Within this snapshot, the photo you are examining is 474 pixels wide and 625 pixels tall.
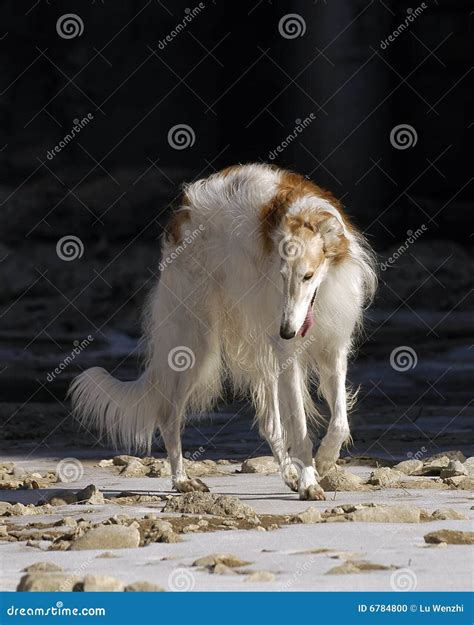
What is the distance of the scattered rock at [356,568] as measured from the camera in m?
5.66

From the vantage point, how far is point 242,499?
27.6 feet

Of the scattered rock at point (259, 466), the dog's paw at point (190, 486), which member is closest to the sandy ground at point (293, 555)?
the dog's paw at point (190, 486)

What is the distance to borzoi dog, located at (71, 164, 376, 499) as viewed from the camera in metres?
8.33

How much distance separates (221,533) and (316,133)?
9457 mm

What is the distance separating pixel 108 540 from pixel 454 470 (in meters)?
3.00

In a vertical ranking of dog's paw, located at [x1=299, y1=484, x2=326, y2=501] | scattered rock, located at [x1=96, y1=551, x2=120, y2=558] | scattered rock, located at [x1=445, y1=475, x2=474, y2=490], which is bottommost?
scattered rock, located at [x1=96, y1=551, x2=120, y2=558]

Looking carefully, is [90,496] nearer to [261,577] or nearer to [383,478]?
[383,478]

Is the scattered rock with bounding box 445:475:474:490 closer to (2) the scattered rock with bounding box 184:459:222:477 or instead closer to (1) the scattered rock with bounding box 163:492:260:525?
(1) the scattered rock with bounding box 163:492:260:525

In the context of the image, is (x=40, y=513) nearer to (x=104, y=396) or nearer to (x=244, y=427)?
(x=104, y=396)

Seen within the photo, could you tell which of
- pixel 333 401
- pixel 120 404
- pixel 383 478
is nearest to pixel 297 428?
pixel 333 401

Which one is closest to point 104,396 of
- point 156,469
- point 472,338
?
point 156,469

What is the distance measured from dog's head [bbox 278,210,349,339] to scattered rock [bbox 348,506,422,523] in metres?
1.24

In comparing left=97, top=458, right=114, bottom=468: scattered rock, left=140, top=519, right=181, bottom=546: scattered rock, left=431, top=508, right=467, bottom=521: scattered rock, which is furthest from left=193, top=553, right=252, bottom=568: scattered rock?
left=97, top=458, right=114, bottom=468: scattered rock

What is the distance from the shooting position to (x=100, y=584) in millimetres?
5371
